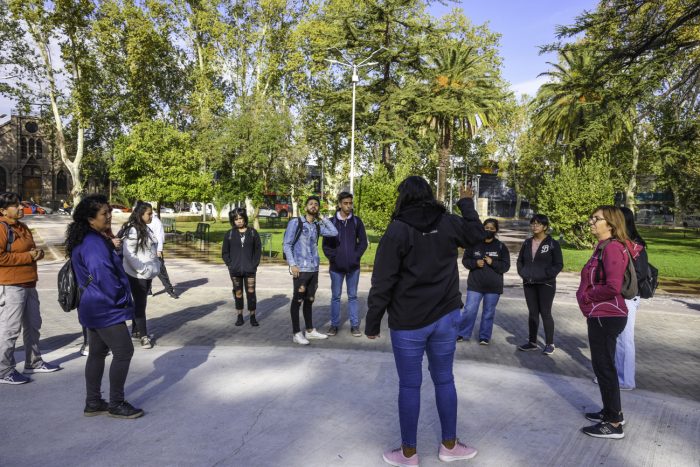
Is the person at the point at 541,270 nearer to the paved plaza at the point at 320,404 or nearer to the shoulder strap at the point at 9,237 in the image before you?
the paved plaza at the point at 320,404

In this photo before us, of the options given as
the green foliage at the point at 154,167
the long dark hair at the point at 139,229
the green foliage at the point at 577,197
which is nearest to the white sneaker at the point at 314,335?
the long dark hair at the point at 139,229

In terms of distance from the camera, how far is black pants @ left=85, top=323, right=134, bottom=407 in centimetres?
394

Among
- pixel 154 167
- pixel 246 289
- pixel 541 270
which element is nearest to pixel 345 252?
pixel 246 289

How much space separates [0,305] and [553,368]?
19.1ft

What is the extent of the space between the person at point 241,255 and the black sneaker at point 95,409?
325 centimetres

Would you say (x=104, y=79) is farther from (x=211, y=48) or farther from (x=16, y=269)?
(x=16, y=269)

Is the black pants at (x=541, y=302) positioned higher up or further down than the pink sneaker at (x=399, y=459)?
higher up

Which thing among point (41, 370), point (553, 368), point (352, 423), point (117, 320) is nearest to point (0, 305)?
point (41, 370)

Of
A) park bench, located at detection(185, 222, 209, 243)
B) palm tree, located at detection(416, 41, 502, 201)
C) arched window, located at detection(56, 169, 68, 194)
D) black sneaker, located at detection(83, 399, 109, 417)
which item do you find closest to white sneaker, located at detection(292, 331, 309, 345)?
black sneaker, located at detection(83, 399, 109, 417)

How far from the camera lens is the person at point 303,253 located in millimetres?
6453

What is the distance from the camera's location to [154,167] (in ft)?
66.8

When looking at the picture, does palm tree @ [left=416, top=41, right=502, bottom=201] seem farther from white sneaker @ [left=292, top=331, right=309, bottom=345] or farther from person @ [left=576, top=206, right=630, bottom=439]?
person @ [left=576, top=206, right=630, bottom=439]

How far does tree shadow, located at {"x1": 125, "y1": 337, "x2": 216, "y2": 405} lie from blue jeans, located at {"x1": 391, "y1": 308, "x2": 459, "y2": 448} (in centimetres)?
253

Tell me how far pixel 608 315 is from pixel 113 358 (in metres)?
3.92
